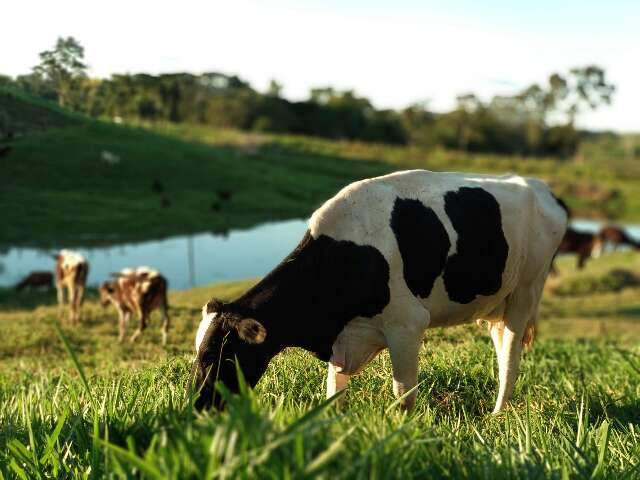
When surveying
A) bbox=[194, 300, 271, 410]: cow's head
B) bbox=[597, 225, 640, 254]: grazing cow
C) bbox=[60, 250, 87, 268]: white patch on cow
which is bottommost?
bbox=[597, 225, 640, 254]: grazing cow

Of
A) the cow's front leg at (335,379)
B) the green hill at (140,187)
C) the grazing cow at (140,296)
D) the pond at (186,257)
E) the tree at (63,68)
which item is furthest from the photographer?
the green hill at (140,187)

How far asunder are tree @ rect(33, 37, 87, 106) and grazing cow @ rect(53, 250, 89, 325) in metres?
7.74

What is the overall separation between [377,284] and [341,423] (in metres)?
2.28

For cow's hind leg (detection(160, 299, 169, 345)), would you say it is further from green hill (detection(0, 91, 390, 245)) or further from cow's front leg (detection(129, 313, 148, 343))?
green hill (detection(0, 91, 390, 245))

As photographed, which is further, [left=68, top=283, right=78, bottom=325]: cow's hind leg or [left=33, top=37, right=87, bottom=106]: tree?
[left=68, top=283, right=78, bottom=325]: cow's hind leg

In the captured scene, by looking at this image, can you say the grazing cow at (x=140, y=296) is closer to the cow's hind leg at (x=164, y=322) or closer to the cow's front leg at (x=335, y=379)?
the cow's hind leg at (x=164, y=322)

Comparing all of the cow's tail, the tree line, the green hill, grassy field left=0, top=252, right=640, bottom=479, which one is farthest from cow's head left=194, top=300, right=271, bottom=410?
the tree line

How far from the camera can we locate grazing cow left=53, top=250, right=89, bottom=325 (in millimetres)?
15105

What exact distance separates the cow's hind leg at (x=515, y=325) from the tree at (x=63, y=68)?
5034mm

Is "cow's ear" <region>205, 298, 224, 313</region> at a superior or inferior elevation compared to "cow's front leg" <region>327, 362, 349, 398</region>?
superior

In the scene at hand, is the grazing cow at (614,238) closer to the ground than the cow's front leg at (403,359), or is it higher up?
closer to the ground

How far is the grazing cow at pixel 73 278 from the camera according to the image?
15.1m

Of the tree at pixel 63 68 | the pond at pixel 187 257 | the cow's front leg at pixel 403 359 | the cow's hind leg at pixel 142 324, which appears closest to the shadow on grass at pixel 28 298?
the pond at pixel 187 257

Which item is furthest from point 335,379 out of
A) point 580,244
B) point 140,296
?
point 580,244
